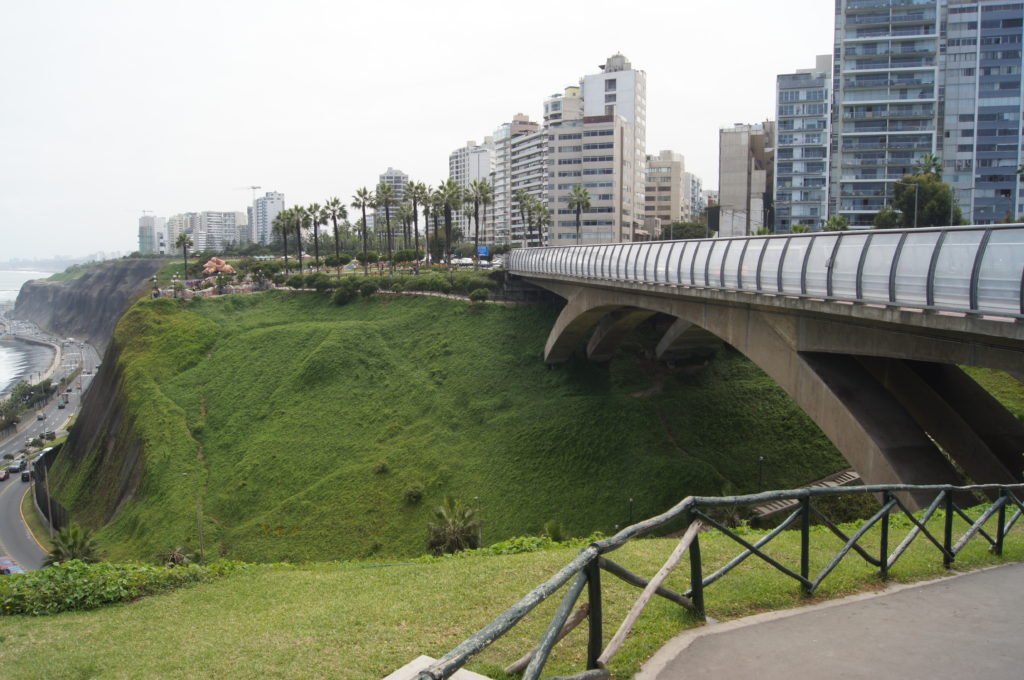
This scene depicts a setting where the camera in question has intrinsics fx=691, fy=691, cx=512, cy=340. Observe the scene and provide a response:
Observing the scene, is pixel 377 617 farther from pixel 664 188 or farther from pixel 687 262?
pixel 664 188

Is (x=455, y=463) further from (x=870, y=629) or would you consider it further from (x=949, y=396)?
(x=870, y=629)

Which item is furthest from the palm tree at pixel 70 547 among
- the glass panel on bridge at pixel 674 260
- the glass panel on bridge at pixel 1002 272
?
the glass panel on bridge at pixel 1002 272

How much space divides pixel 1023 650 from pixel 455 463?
109 feet

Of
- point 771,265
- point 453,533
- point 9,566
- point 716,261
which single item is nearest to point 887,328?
point 771,265

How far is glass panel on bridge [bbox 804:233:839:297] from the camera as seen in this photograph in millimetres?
18719

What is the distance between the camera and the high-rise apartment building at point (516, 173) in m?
128

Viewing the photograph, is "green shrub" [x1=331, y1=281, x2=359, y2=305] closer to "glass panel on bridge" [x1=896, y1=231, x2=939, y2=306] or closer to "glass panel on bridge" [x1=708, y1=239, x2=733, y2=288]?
"glass panel on bridge" [x1=708, y1=239, x2=733, y2=288]

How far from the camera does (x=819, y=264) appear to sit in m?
19.1

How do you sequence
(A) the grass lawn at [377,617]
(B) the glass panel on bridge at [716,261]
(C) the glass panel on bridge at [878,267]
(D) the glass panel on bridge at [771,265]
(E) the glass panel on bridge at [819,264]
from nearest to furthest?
(A) the grass lawn at [377,617] → (C) the glass panel on bridge at [878,267] → (E) the glass panel on bridge at [819,264] → (D) the glass panel on bridge at [771,265] → (B) the glass panel on bridge at [716,261]

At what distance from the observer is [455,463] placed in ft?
129

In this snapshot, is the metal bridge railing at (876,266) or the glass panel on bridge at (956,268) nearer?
the metal bridge railing at (876,266)

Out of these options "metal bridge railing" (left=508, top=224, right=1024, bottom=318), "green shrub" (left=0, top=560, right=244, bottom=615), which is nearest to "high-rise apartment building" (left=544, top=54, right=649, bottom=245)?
"metal bridge railing" (left=508, top=224, right=1024, bottom=318)

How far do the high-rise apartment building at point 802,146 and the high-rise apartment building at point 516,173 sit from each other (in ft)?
129

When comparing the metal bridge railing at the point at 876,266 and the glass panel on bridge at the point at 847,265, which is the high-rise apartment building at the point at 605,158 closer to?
the metal bridge railing at the point at 876,266
